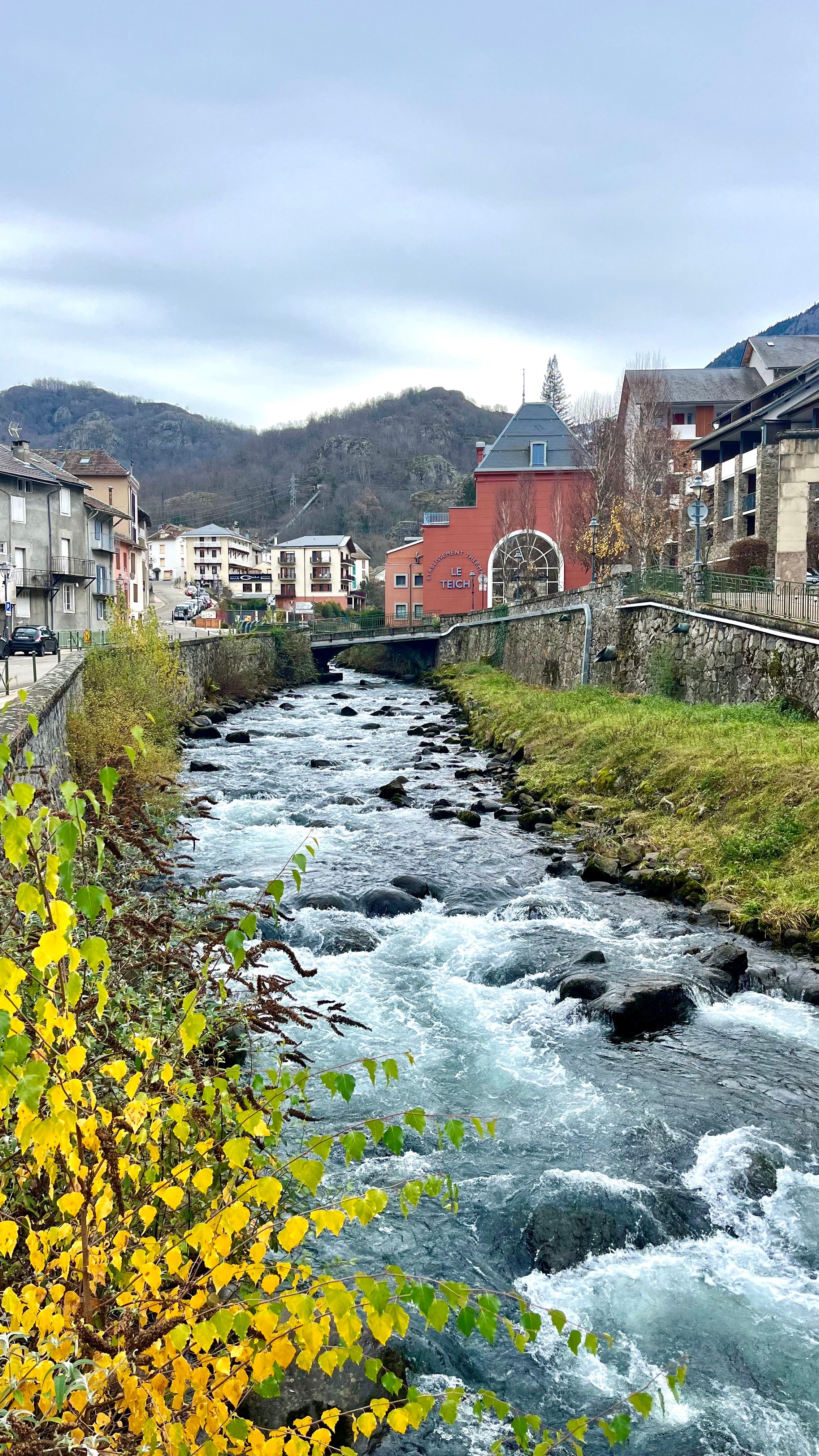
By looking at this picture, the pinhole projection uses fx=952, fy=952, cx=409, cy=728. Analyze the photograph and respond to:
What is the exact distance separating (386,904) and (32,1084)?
1058cm

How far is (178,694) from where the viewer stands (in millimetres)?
29812

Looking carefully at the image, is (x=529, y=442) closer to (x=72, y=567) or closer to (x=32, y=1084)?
(x=72, y=567)

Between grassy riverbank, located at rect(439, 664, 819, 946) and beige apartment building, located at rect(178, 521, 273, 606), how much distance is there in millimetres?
93594

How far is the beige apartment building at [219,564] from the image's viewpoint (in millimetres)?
113875

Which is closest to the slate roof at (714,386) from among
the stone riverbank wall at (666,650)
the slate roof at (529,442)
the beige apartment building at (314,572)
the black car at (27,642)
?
the slate roof at (529,442)

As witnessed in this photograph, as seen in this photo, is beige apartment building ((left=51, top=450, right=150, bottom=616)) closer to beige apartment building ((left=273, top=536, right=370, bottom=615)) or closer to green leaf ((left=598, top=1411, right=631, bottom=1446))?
beige apartment building ((left=273, top=536, right=370, bottom=615))

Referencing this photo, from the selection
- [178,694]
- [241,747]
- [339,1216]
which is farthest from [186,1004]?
[178,694]

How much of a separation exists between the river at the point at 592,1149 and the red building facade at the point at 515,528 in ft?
152

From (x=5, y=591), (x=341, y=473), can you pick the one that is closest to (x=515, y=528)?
(x=5, y=591)

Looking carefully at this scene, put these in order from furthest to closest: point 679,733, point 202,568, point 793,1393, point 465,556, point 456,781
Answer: point 202,568, point 465,556, point 456,781, point 679,733, point 793,1393

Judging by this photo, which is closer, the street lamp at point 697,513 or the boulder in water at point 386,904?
the boulder in water at point 386,904

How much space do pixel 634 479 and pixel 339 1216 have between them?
4851 centimetres

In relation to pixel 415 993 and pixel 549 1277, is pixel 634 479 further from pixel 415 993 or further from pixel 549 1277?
pixel 549 1277

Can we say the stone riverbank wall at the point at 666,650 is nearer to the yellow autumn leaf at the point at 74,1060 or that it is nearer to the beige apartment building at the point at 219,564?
the yellow autumn leaf at the point at 74,1060
